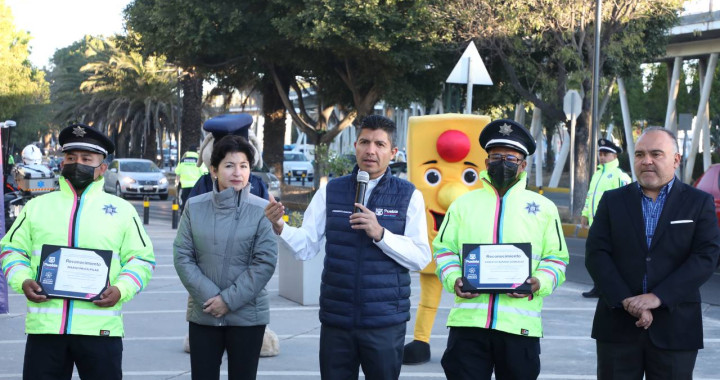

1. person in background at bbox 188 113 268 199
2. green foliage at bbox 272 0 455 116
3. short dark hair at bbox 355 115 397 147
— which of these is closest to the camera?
short dark hair at bbox 355 115 397 147

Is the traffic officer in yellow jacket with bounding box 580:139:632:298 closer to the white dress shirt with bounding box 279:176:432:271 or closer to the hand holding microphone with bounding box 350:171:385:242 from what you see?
the white dress shirt with bounding box 279:176:432:271

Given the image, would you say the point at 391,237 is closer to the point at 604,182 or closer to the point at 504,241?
the point at 504,241

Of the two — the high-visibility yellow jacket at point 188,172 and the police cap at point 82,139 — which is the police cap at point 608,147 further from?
the high-visibility yellow jacket at point 188,172

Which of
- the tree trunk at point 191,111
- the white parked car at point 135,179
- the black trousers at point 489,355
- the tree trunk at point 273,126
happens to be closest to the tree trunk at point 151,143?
the tree trunk at point 191,111

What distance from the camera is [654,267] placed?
5.00 m

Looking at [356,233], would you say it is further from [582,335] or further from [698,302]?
[582,335]

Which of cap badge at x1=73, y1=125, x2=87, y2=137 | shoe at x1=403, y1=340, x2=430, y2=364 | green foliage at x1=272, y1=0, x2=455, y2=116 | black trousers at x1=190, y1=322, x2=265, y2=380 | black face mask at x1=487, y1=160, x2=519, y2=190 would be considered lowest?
shoe at x1=403, y1=340, x2=430, y2=364

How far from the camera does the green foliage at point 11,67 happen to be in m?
46.0

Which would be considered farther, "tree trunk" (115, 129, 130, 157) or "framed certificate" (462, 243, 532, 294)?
"tree trunk" (115, 129, 130, 157)

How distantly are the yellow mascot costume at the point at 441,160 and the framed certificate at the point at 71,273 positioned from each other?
11.7ft

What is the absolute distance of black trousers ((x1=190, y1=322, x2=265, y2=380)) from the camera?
5.28 metres

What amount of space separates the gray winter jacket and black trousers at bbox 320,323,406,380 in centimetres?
46

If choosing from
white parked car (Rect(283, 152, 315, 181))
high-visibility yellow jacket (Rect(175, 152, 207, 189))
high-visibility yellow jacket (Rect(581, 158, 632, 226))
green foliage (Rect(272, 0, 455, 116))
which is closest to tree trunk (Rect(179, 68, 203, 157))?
green foliage (Rect(272, 0, 455, 116))

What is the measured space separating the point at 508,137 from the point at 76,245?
7.38ft
